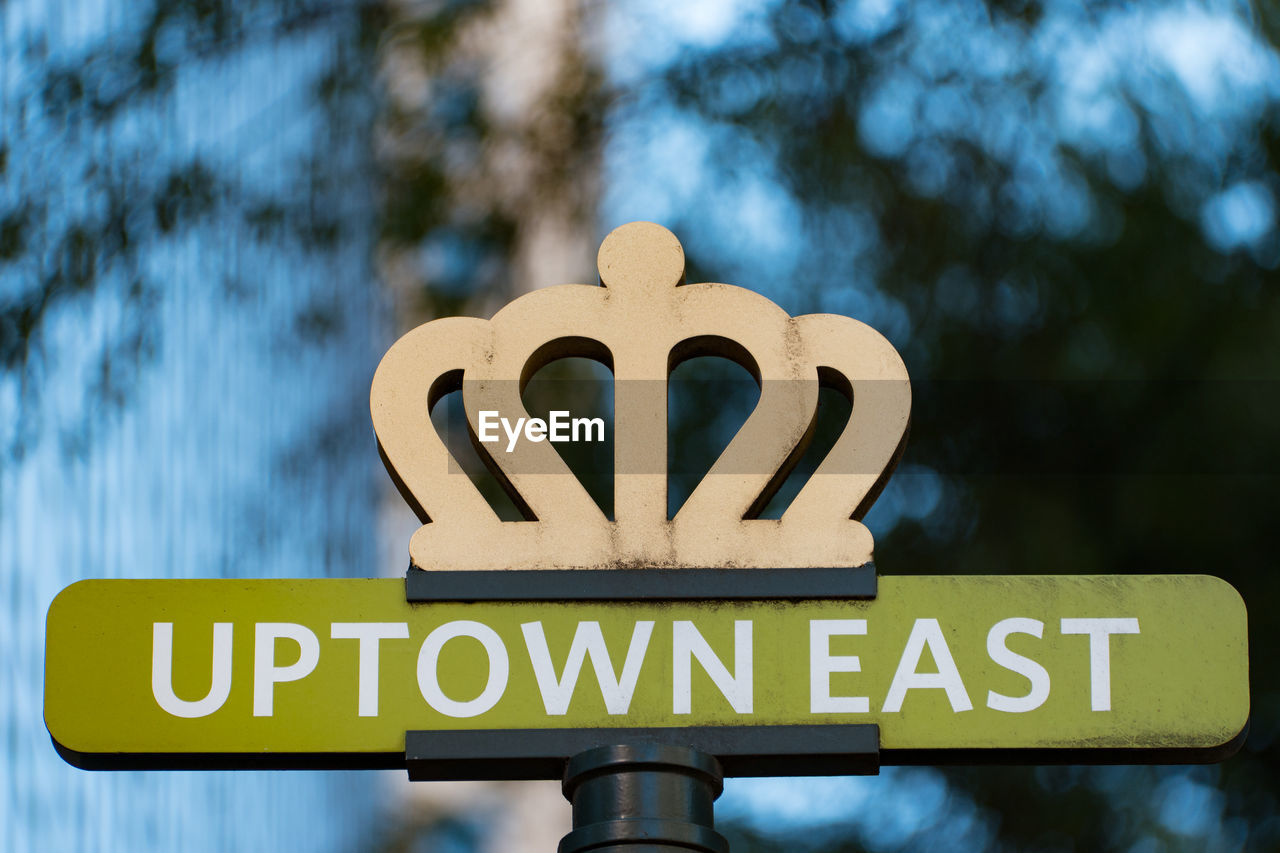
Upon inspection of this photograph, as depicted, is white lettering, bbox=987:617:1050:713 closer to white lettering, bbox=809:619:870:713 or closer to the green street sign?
the green street sign

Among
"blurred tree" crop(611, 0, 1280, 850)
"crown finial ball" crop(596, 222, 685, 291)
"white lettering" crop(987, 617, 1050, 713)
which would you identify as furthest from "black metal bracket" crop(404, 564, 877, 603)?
"blurred tree" crop(611, 0, 1280, 850)

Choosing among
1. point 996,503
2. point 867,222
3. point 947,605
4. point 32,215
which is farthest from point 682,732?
point 32,215

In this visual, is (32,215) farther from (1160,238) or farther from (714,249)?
(1160,238)

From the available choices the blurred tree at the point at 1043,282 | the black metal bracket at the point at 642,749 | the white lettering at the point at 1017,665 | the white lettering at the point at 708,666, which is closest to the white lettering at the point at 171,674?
the black metal bracket at the point at 642,749

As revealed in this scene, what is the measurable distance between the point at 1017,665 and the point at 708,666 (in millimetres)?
271

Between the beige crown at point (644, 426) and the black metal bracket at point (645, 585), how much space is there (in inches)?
0.4

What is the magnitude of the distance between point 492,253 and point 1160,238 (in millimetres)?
1627

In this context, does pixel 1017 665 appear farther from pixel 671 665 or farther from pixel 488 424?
pixel 488 424

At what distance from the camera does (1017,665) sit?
1.51 metres

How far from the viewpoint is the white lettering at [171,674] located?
1501 mm

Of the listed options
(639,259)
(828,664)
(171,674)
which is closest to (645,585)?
(828,664)

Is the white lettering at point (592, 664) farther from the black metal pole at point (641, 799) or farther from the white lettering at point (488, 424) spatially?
the white lettering at point (488, 424)

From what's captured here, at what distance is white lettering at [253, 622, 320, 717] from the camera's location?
1.50 meters

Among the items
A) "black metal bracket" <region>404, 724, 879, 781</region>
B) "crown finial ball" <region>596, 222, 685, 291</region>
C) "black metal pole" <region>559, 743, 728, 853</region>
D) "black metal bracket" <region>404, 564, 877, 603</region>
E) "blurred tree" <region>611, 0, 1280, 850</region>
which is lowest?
"black metal pole" <region>559, 743, 728, 853</region>
